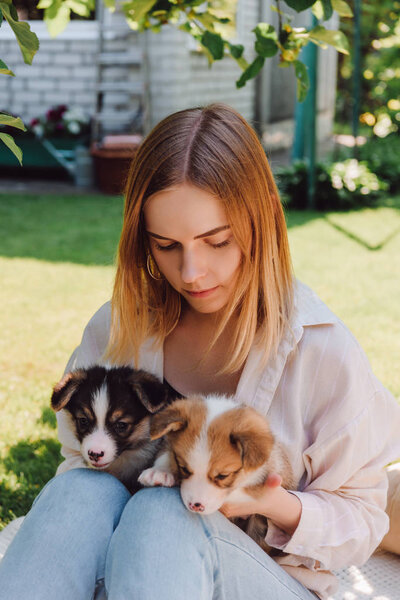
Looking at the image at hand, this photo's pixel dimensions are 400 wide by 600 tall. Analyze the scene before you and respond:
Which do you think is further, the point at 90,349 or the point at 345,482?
the point at 90,349

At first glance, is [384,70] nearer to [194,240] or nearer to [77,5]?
[77,5]

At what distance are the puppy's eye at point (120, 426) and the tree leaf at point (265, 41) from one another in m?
1.42

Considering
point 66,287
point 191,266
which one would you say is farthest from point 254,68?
point 66,287

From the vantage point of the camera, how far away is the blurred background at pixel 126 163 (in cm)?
309

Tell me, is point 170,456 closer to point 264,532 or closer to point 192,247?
point 264,532

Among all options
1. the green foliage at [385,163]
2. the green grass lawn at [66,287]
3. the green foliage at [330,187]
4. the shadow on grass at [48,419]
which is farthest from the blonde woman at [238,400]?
the green foliage at [385,163]

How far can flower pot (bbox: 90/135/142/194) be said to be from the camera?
9977 millimetres

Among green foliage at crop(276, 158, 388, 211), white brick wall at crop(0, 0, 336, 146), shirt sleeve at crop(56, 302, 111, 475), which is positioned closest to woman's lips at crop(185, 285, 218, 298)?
shirt sleeve at crop(56, 302, 111, 475)

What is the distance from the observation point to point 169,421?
1.97 m

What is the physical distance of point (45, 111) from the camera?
11.8m

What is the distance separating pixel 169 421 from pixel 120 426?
0.44 metres

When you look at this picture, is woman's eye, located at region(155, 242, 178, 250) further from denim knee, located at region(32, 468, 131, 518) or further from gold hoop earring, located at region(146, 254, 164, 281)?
denim knee, located at region(32, 468, 131, 518)

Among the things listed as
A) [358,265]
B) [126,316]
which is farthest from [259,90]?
[126,316]

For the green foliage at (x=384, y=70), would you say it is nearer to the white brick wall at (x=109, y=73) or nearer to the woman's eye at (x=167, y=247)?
the white brick wall at (x=109, y=73)
